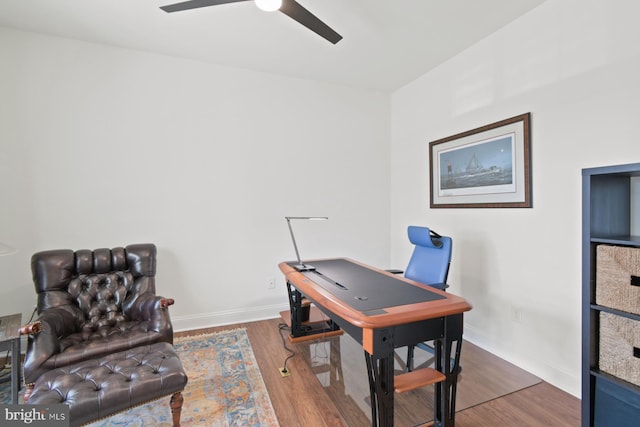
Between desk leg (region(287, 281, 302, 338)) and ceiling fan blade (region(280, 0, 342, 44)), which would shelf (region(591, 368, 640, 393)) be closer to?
desk leg (region(287, 281, 302, 338))

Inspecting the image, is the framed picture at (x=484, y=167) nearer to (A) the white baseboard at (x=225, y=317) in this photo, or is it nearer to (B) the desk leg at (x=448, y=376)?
(B) the desk leg at (x=448, y=376)

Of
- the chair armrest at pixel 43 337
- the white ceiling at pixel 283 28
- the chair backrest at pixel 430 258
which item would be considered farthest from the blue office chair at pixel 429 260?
the chair armrest at pixel 43 337

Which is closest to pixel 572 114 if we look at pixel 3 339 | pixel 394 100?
pixel 394 100

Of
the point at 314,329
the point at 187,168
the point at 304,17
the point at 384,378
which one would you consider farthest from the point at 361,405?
the point at 187,168

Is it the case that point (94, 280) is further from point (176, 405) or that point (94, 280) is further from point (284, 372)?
point (284, 372)

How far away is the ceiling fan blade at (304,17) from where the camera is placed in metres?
1.74

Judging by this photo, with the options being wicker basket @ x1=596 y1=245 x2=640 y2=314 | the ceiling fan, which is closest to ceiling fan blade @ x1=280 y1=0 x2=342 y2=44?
the ceiling fan

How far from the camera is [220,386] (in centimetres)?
214

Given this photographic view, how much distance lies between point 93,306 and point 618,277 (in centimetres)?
334

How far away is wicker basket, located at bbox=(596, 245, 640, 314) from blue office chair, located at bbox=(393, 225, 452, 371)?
895 millimetres

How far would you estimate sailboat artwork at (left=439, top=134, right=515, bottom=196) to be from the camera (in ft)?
8.20

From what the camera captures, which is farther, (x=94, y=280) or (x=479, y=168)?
(x=479, y=168)

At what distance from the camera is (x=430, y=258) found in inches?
98.0

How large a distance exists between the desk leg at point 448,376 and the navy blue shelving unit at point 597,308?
612 mm
